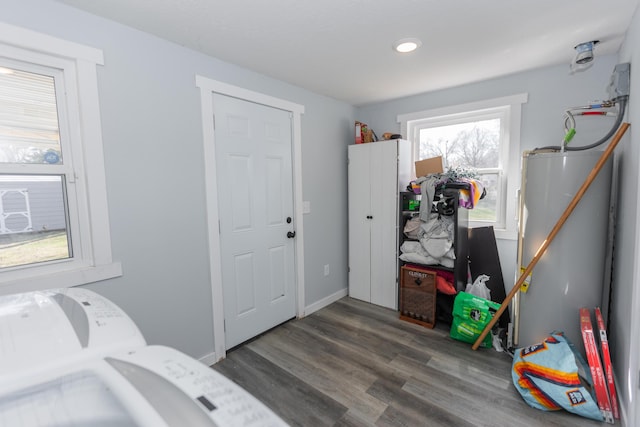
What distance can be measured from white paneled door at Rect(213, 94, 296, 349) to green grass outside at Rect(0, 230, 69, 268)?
0.94m

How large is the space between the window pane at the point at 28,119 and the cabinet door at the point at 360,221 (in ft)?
8.14

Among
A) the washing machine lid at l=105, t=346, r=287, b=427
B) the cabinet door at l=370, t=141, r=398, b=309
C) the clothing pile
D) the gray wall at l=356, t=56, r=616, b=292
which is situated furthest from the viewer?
the cabinet door at l=370, t=141, r=398, b=309

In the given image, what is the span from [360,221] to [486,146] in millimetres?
1466

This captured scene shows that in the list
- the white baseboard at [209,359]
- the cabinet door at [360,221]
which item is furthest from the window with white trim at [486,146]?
the white baseboard at [209,359]

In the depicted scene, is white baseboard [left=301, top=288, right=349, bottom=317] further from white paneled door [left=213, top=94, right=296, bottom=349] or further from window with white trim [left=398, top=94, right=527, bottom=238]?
window with white trim [left=398, top=94, right=527, bottom=238]

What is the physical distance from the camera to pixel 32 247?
5.10 ft

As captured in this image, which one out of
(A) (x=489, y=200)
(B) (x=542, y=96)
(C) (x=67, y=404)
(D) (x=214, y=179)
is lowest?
(C) (x=67, y=404)

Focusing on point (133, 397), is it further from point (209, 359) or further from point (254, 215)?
point (254, 215)

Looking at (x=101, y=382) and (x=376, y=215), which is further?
(x=376, y=215)

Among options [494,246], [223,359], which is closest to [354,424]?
[223,359]

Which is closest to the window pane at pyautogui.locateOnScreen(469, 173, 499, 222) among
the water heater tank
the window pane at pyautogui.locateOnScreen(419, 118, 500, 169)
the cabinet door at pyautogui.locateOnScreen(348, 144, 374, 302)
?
the window pane at pyautogui.locateOnScreen(419, 118, 500, 169)

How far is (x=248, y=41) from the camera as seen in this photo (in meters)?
1.93

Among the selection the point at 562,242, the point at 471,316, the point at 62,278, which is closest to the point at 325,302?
the point at 471,316

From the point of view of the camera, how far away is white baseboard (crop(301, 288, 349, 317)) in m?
3.05
